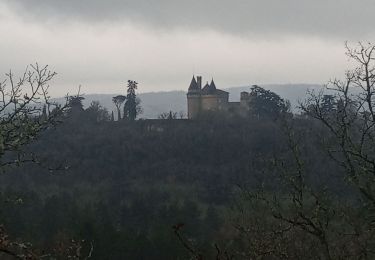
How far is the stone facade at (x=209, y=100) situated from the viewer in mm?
79625

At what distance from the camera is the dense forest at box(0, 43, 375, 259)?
25.1ft

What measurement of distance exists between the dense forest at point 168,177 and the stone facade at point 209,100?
12.4 ft

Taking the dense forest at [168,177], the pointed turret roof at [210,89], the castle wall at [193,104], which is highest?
the pointed turret roof at [210,89]

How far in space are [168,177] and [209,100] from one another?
20.9 meters

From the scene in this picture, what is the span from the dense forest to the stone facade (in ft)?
12.4

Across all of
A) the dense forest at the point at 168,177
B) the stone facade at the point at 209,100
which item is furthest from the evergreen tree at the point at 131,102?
the stone facade at the point at 209,100

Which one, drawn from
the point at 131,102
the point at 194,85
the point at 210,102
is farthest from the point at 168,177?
the point at 194,85

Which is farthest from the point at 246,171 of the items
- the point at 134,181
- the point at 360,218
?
the point at 360,218

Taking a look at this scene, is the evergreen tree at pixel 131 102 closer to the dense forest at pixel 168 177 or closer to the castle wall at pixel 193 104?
the dense forest at pixel 168 177

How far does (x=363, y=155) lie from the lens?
7.54 meters

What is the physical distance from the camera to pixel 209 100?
264ft

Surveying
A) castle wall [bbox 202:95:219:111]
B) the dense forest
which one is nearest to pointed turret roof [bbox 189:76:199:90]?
castle wall [bbox 202:95:219:111]

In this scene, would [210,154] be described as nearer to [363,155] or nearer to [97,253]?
[97,253]

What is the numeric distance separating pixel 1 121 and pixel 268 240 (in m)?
4.12
